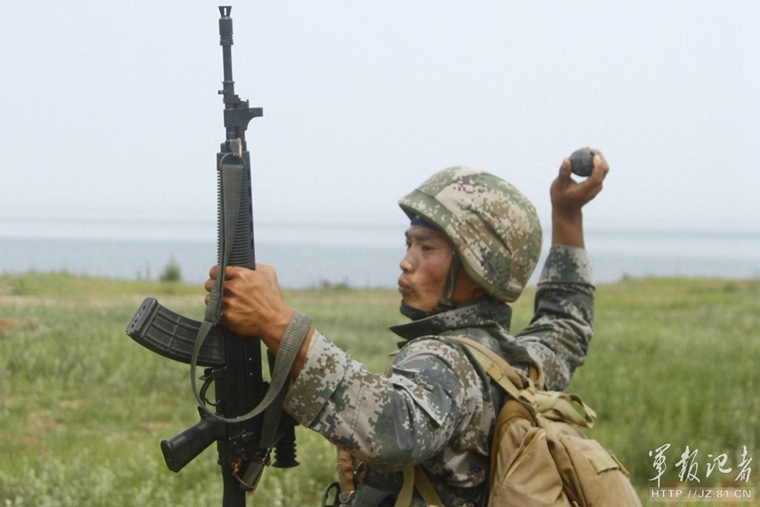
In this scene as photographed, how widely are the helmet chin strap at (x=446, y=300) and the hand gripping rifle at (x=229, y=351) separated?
1.91 ft

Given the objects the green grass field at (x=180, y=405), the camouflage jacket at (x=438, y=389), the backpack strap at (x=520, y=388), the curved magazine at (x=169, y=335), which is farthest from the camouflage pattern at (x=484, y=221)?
the green grass field at (x=180, y=405)

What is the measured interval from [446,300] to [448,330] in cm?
10

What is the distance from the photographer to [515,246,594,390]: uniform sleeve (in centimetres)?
384

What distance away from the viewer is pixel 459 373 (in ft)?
9.78

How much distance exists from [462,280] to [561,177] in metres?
0.86

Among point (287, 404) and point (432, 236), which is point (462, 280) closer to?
point (432, 236)

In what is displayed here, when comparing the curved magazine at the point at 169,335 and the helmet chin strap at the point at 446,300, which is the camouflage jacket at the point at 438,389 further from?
the curved magazine at the point at 169,335

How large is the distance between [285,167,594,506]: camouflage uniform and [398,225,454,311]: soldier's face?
4 cm

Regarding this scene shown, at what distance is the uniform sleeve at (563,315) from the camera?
3.84 m

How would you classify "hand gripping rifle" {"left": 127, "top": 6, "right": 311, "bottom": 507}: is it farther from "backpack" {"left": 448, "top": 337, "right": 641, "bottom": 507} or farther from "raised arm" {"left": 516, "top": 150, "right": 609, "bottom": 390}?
"raised arm" {"left": 516, "top": 150, "right": 609, "bottom": 390}

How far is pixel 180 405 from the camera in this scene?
8930 millimetres

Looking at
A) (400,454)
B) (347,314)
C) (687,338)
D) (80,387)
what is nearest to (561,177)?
(400,454)

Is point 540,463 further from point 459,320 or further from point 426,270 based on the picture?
point 426,270

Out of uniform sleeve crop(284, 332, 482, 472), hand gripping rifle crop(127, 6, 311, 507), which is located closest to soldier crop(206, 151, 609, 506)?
uniform sleeve crop(284, 332, 482, 472)
